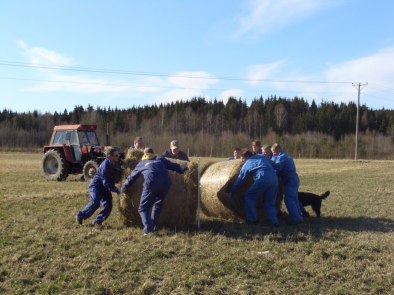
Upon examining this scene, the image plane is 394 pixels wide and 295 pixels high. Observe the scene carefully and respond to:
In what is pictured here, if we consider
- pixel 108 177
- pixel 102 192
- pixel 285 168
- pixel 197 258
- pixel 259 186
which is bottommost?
pixel 197 258

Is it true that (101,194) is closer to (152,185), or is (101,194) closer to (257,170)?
(152,185)

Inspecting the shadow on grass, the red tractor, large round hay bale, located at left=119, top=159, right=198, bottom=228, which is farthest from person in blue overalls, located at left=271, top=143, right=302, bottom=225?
the red tractor

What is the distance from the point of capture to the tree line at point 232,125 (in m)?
71.3

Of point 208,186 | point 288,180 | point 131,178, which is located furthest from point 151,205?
point 288,180

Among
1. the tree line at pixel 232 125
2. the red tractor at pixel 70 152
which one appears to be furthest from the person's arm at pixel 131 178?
the tree line at pixel 232 125

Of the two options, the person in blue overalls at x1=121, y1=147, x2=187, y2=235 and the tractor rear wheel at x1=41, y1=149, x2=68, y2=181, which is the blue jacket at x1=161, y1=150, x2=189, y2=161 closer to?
the person in blue overalls at x1=121, y1=147, x2=187, y2=235

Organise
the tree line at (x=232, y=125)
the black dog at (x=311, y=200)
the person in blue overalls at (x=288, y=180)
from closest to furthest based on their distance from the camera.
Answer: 1. the person in blue overalls at (x=288, y=180)
2. the black dog at (x=311, y=200)
3. the tree line at (x=232, y=125)

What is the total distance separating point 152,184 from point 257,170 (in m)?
2.18

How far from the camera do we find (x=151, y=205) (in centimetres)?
813

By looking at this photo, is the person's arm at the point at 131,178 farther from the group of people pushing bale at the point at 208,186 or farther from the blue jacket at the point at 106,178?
the blue jacket at the point at 106,178

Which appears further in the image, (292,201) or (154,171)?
(292,201)

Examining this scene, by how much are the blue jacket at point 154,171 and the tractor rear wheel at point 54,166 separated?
1163 centimetres

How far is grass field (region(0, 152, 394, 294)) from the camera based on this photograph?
17.8 feet

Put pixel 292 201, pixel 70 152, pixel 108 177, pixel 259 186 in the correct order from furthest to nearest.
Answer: pixel 70 152
pixel 292 201
pixel 259 186
pixel 108 177
